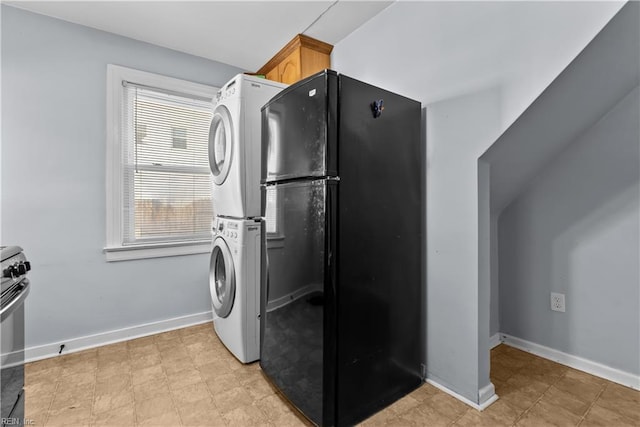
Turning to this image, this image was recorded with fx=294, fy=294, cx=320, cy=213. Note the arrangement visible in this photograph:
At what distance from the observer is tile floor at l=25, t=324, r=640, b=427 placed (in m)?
1.44

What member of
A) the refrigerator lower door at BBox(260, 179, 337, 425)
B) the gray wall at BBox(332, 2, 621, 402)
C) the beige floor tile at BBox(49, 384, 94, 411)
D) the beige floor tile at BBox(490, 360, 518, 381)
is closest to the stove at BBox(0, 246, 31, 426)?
the beige floor tile at BBox(49, 384, 94, 411)

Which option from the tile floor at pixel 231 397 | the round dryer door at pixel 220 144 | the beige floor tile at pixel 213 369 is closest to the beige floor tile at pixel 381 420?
the tile floor at pixel 231 397

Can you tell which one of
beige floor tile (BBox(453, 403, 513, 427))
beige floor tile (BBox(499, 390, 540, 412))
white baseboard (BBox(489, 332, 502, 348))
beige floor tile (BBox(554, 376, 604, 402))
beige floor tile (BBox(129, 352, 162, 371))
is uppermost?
white baseboard (BBox(489, 332, 502, 348))

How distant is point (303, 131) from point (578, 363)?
219 cm

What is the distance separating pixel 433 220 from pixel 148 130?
239cm

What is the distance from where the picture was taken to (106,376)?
6.05 feet

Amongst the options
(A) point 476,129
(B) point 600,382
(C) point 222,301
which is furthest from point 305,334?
(B) point 600,382

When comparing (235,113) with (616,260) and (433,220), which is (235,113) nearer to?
(433,220)

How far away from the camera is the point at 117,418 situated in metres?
1.46

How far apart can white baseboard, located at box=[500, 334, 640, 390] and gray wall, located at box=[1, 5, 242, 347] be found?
113 inches

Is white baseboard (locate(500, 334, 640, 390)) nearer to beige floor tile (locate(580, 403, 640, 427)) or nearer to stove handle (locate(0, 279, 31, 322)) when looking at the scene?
beige floor tile (locate(580, 403, 640, 427))

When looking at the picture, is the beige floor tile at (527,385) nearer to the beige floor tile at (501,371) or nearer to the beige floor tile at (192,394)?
the beige floor tile at (501,371)

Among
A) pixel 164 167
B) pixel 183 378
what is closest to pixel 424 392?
pixel 183 378

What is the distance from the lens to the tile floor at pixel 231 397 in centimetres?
144
